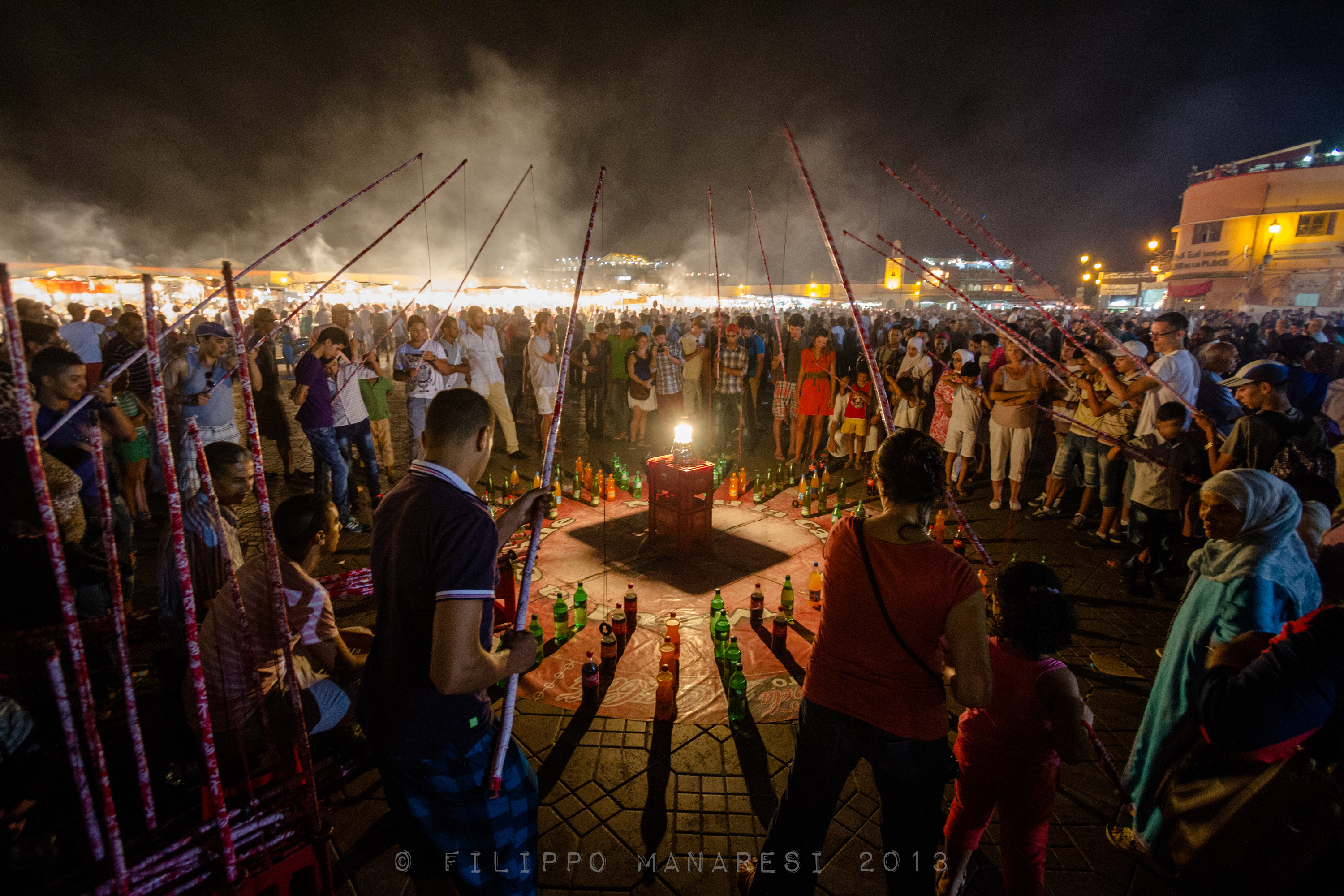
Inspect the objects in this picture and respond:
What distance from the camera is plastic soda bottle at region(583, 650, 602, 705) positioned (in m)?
4.42

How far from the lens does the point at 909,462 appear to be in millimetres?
2281

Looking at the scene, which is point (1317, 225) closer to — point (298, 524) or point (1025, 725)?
point (1025, 725)

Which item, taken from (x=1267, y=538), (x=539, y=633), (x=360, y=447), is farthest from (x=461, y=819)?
(x=360, y=447)

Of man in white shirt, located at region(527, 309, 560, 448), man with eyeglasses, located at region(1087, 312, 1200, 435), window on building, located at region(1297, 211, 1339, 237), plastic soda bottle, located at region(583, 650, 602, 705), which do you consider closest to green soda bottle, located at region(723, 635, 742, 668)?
plastic soda bottle, located at region(583, 650, 602, 705)

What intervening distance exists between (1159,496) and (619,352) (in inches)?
328

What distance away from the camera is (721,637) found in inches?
197

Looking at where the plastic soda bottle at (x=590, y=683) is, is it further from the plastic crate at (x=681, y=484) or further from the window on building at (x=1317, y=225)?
the window on building at (x=1317, y=225)

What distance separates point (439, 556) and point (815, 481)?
7267 millimetres

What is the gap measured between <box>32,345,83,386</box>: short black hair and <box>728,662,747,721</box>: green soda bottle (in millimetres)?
5317

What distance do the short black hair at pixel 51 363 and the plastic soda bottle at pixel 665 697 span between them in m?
4.83

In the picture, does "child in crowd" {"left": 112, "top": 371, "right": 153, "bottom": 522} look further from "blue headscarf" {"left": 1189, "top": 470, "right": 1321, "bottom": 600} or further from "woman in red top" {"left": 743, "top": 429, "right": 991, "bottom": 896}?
"blue headscarf" {"left": 1189, "top": 470, "right": 1321, "bottom": 600}

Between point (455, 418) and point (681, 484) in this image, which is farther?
point (681, 484)

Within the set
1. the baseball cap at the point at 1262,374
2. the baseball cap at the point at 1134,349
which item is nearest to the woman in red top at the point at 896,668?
the baseball cap at the point at 1262,374

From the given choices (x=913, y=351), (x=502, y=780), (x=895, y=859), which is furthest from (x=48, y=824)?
(x=913, y=351)
